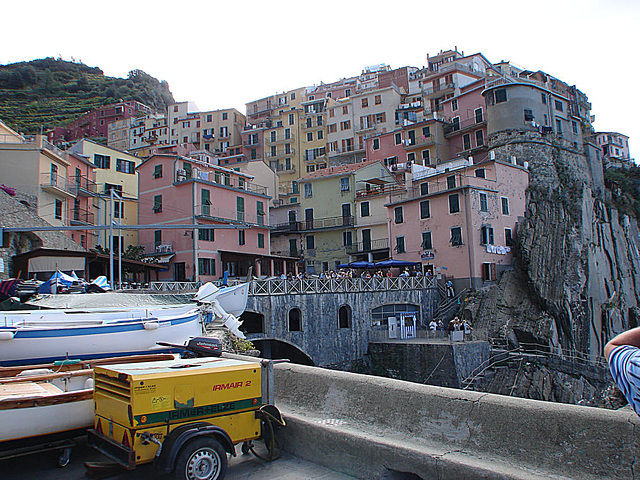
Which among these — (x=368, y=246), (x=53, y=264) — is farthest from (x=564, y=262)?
(x=53, y=264)

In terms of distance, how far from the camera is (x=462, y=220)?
3669 centimetres

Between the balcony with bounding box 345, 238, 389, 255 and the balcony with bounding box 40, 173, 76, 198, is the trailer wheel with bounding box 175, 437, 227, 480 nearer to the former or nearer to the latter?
the balcony with bounding box 40, 173, 76, 198

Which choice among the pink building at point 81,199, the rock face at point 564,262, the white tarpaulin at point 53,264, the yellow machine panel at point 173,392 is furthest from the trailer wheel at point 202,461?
the pink building at point 81,199

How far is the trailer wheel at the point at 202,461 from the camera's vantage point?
14.1ft

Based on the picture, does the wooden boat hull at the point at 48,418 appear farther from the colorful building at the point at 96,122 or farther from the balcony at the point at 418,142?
the colorful building at the point at 96,122

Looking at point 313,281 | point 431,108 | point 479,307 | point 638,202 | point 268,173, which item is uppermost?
point 431,108

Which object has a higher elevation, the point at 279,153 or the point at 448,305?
the point at 279,153

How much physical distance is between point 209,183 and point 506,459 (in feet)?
120

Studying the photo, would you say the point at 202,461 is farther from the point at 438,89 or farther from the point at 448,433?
the point at 438,89

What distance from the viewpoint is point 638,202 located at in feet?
182

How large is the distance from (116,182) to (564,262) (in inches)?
1617

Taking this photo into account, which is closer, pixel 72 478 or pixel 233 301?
pixel 72 478

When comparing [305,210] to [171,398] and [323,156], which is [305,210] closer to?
[323,156]

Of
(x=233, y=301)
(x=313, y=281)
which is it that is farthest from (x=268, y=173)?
(x=233, y=301)
